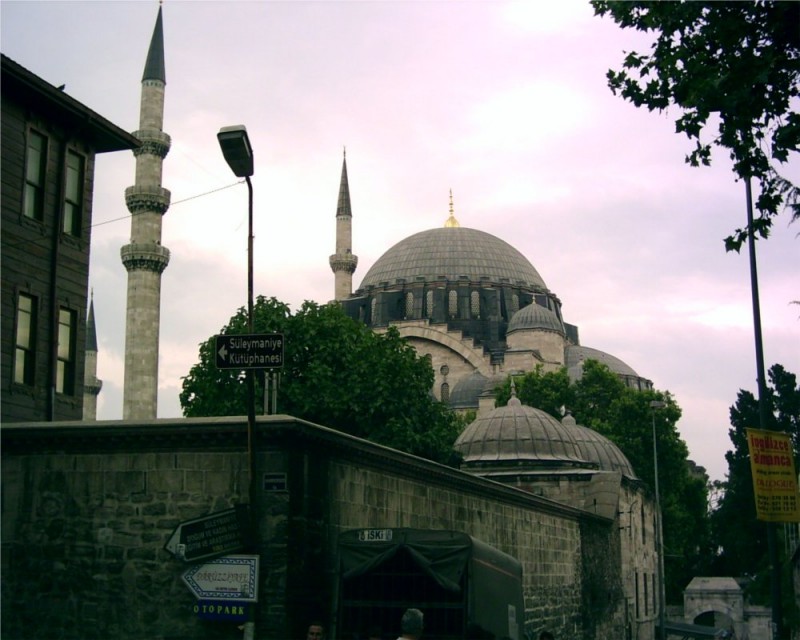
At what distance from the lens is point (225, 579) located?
43.7 feet

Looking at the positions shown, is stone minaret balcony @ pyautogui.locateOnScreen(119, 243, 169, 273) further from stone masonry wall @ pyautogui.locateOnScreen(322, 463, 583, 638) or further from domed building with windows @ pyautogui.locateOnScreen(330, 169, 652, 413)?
domed building with windows @ pyautogui.locateOnScreen(330, 169, 652, 413)

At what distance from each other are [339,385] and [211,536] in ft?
68.2

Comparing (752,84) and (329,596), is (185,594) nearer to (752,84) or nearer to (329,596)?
(329,596)

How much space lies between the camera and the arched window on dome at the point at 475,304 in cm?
8475

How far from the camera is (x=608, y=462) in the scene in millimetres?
42938

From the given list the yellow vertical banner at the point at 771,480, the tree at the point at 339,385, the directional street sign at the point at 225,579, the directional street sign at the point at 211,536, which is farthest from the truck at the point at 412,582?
the tree at the point at 339,385

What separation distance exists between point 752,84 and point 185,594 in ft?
29.0

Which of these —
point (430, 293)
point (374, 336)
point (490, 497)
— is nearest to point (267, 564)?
point (490, 497)

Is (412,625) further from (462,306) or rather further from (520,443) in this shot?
(462,306)

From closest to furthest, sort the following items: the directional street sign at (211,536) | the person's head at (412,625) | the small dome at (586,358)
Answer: the person's head at (412,625), the directional street sign at (211,536), the small dome at (586,358)

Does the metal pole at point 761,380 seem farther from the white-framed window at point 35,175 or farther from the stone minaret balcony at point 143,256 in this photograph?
the stone minaret balcony at point 143,256

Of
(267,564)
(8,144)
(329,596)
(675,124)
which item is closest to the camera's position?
(675,124)

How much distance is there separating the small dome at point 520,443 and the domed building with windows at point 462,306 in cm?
2984

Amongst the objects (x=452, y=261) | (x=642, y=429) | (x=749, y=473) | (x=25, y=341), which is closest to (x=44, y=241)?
(x=25, y=341)
